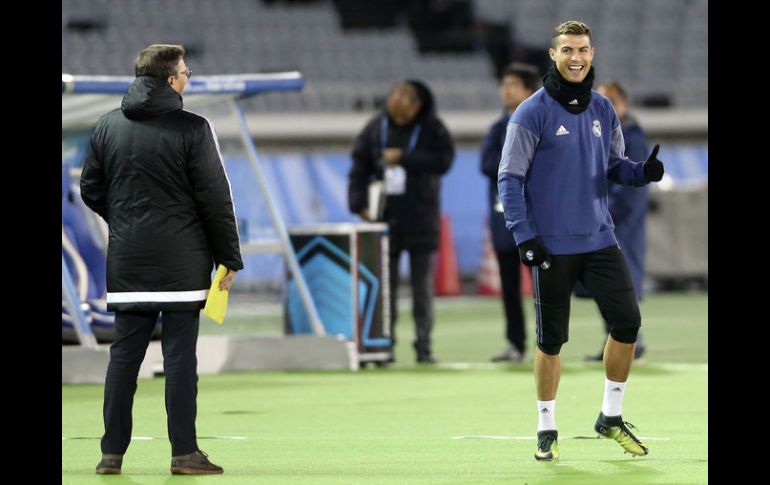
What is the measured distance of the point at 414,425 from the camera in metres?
8.02

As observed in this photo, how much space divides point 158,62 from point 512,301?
5.88 metres

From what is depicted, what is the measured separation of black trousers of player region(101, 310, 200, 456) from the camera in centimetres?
620

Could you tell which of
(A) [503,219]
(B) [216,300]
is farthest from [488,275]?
(B) [216,300]

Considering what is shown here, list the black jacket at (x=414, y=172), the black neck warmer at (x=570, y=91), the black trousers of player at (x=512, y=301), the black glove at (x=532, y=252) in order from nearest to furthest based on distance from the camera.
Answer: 1. the black glove at (x=532, y=252)
2. the black neck warmer at (x=570, y=91)
3. the black trousers of player at (x=512, y=301)
4. the black jacket at (x=414, y=172)

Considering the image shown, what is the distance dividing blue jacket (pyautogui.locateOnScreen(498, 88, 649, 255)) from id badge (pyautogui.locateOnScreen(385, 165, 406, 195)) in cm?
524

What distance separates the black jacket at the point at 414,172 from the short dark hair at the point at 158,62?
555 centimetres

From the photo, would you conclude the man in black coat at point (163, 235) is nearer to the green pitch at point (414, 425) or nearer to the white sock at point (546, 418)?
the green pitch at point (414, 425)

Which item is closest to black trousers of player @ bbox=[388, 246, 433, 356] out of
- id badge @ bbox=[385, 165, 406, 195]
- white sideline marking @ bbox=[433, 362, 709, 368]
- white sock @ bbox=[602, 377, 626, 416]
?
white sideline marking @ bbox=[433, 362, 709, 368]

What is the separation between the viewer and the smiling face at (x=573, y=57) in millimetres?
6504

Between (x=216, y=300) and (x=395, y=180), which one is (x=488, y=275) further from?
(x=216, y=300)

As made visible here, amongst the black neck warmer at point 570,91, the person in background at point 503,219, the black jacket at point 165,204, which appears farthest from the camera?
the person in background at point 503,219

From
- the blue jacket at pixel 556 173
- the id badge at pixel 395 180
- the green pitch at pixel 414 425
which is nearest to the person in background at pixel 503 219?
the green pitch at pixel 414 425

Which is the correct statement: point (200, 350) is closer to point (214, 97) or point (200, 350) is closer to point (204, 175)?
point (214, 97)
